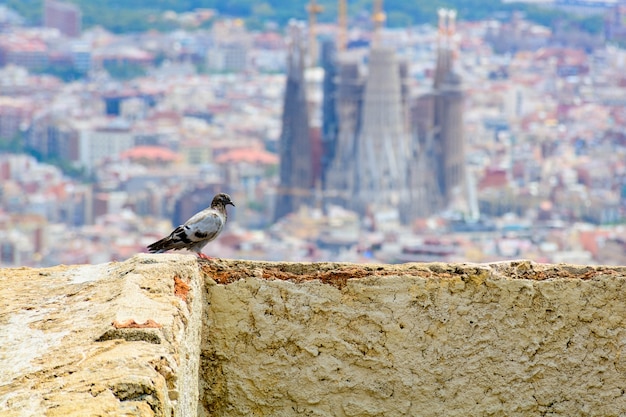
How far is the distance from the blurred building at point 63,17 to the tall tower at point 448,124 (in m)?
22.4

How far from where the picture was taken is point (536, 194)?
4106cm

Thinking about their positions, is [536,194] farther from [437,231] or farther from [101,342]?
[101,342]

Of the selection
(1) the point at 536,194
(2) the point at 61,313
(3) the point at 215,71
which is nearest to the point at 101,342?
(2) the point at 61,313

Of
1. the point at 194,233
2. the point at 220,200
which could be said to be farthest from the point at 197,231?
the point at 220,200

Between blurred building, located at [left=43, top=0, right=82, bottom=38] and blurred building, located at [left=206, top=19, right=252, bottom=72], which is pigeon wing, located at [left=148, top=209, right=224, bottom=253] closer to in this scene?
blurred building, located at [left=206, top=19, right=252, bottom=72]

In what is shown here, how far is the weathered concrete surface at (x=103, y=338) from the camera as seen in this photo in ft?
4.64

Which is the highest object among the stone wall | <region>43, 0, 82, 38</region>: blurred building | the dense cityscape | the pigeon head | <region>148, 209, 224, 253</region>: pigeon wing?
the pigeon head

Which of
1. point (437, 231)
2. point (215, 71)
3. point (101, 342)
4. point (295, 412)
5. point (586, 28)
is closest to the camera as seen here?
point (101, 342)

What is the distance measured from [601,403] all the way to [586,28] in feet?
174

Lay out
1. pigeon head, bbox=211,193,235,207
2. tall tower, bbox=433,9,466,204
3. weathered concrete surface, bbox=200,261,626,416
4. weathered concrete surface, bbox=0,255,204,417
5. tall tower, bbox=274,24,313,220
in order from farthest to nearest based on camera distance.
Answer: tall tower, bbox=433,9,466,204 < tall tower, bbox=274,24,313,220 < pigeon head, bbox=211,193,235,207 < weathered concrete surface, bbox=200,261,626,416 < weathered concrete surface, bbox=0,255,204,417

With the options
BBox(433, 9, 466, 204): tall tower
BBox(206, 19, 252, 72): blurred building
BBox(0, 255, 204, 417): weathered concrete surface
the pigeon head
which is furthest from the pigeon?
BBox(206, 19, 252, 72): blurred building

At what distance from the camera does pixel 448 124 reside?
38344mm

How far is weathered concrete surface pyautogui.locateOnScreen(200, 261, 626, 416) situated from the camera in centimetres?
186

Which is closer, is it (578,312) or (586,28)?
(578,312)
